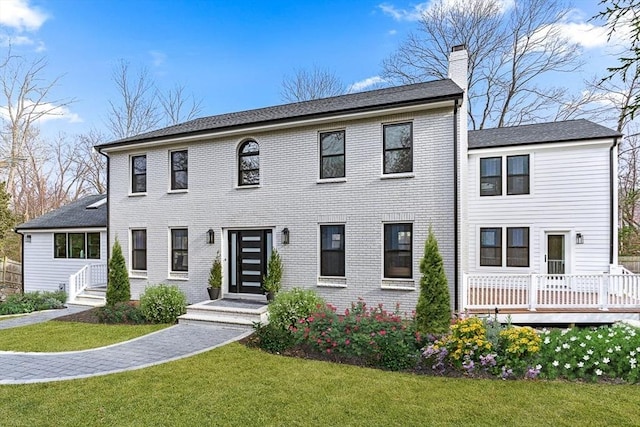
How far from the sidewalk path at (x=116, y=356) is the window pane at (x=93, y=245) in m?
8.36

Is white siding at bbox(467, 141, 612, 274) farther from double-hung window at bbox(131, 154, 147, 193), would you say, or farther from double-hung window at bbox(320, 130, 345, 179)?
double-hung window at bbox(131, 154, 147, 193)

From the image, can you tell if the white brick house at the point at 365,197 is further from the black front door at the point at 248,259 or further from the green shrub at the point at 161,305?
the green shrub at the point at 161,305

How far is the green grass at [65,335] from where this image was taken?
26.4ft

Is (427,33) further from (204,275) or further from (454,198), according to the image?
(204,275)

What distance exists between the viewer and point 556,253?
1235 cm

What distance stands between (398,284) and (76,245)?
14.3 metres

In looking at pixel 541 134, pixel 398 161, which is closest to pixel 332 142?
pixel 398 161

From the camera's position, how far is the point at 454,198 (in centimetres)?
894

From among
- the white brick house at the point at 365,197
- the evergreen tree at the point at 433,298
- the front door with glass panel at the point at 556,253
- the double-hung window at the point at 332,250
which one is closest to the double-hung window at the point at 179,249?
the white brick house at the point at 365,197

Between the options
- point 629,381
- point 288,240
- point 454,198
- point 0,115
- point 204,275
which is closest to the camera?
point 629,381

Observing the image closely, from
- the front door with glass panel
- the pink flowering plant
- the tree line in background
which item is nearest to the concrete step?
the pink flowering plant

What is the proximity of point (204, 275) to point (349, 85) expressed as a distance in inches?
727

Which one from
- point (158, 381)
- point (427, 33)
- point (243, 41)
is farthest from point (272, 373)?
point (427, 33)

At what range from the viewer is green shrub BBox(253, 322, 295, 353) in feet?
24.4
